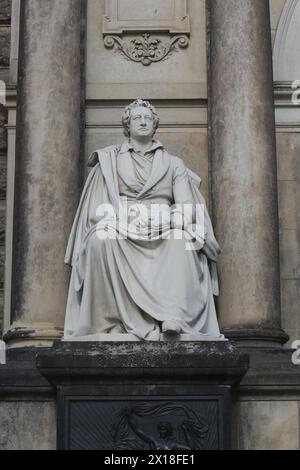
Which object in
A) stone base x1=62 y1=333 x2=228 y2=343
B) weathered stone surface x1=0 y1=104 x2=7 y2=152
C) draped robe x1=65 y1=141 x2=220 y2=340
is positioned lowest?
stone base x1=62 y1=333 x2=228 y2=343

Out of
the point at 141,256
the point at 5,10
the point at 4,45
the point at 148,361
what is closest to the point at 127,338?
the point at 148,361

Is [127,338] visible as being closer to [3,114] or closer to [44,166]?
[44,166]

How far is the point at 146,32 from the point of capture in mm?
12359

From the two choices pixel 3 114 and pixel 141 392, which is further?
pixel 3 114

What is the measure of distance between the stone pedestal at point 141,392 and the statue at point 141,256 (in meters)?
0.46

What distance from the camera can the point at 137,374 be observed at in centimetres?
966

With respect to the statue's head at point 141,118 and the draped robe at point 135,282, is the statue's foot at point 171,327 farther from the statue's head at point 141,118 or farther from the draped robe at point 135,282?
the statue's head at point 141,118

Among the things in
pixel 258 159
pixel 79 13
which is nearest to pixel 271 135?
pixel 258 159

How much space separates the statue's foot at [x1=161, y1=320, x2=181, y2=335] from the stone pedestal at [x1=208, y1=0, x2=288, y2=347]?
105 cm

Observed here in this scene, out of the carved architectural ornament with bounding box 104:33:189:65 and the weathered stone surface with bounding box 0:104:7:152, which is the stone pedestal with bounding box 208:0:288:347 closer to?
the carved architectural ornament with bounding box 104:33:189:65

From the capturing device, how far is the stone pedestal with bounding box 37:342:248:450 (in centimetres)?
962

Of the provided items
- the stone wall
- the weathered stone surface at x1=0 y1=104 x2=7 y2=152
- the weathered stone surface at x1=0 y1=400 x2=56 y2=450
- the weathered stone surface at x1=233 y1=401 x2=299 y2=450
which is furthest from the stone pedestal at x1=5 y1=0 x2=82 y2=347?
the weathered stone surface at x1=233 y1=401 x2=299 y2=450

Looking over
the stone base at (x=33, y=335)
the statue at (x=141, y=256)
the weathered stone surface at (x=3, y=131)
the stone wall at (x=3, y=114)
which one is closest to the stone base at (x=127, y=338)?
the statue at (x=141, y=256)

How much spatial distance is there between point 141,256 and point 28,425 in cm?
177
